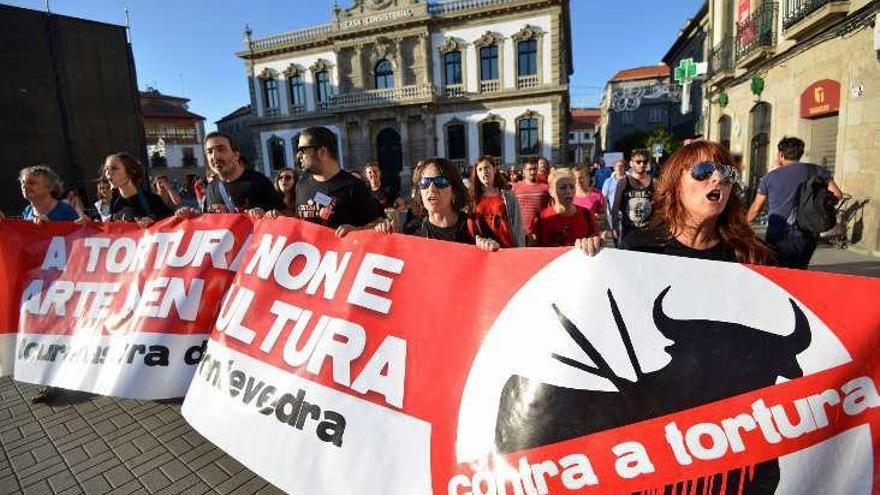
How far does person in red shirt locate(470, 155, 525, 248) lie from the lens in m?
2.99

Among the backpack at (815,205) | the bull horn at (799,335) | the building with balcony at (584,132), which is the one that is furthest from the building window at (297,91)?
the building with balcony at (584,132)

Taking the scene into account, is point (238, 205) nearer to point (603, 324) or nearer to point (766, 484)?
point (603, 324)

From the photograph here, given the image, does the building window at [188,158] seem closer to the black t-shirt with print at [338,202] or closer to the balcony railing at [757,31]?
the balcony railing at [757,31]

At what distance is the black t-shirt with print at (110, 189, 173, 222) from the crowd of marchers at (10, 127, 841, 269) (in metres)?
0.01

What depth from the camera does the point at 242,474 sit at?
264 cm

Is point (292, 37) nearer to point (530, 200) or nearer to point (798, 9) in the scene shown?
point (798, 9)

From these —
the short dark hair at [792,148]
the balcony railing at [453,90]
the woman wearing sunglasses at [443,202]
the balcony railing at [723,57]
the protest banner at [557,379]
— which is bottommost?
the protest banner at [557,379]

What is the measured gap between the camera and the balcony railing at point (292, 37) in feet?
101

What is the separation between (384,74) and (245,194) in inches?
1140

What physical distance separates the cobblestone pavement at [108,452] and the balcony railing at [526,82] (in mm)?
27283

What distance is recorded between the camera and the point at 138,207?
380 cm

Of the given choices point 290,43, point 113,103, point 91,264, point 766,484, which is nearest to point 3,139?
point 113,103

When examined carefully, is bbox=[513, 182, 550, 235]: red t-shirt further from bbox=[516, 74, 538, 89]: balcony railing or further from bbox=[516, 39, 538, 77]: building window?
bbox=[516, 39, 538, 77]: building window

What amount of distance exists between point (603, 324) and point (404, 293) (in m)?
0.97
